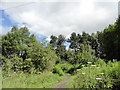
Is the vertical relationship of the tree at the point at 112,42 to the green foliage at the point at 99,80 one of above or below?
above

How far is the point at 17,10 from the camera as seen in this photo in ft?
10.9

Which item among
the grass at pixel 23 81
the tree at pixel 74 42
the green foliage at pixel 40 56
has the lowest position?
the grass at pixel 23 81

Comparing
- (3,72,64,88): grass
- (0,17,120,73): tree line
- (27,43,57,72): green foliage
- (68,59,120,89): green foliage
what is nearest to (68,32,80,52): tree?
(0,17,120,73): tree line

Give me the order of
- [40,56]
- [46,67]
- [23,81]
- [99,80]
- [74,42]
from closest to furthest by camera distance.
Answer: [99,80], [23,81], [40,56], [46,67], [74,42]

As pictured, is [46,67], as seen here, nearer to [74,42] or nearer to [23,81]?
[23,81]

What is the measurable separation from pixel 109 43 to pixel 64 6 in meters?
7.08

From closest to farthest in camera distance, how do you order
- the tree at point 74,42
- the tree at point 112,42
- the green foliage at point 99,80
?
the green foliage at point 99,80
the tree at point 112,42
the tree at point 74,42

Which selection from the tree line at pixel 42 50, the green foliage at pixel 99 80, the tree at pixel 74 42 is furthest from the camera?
the tree at pixel 74 42

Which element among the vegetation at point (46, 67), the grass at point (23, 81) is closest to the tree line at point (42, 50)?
the vegetation at point (46, 67)

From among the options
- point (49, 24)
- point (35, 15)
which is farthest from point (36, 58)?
point (35, 15)

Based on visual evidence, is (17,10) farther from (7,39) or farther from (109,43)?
(7,39)

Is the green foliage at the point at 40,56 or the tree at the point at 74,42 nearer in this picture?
the green foliage at the point at 40,56

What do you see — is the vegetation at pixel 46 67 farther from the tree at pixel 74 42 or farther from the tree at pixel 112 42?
the tree at pixel 74 42

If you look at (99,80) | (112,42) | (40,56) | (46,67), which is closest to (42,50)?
(40,56)
